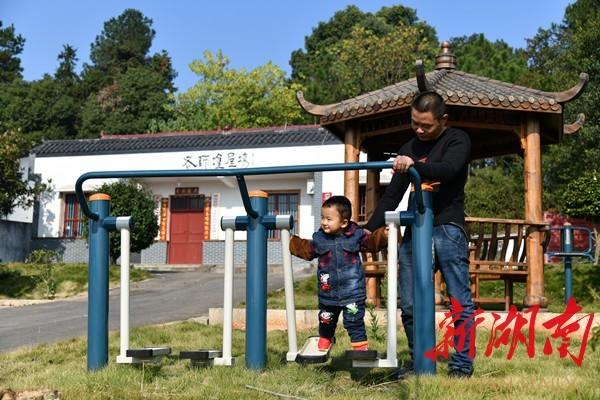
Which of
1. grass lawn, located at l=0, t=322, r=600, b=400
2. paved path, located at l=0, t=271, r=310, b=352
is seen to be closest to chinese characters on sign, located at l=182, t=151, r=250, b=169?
paved path, located at l=0, t=271, r=310, b=352

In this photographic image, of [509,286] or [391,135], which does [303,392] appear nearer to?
[509,286]

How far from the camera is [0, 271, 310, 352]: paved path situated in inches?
301

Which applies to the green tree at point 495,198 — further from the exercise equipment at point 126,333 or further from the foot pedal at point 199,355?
the foot pedal at point 199,355

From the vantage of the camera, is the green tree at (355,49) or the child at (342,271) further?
the green tree at (355,49)

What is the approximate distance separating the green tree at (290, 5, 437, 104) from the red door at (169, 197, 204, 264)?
9.29 metres

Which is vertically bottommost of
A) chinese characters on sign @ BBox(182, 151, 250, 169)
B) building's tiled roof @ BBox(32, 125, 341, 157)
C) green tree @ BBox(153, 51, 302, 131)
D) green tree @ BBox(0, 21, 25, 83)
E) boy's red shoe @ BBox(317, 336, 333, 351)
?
boy's red shoe @ BBox(317, 336, 333, 351)

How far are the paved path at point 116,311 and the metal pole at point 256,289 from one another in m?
2.98

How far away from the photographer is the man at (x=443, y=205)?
12.9 feet

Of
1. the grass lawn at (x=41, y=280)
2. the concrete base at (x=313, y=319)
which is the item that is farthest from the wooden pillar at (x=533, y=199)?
the grass lawn at (x=41, y=280)

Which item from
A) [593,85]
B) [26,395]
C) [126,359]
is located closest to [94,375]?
[126,359]

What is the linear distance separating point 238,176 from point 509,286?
15.8 feet

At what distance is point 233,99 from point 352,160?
83.3 ft

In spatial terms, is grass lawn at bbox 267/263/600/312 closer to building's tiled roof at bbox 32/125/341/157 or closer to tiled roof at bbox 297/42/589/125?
tiled roof at bbox 297/42/589/125

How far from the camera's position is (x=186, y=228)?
2436cm
